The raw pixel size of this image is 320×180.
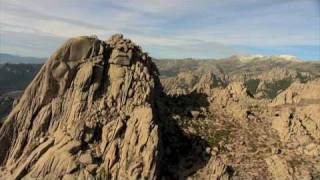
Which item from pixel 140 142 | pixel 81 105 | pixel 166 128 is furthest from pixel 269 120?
pixel 81 105

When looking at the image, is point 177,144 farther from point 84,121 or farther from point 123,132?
point 84,121

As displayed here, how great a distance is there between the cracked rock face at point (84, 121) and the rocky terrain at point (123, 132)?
0.42 feet

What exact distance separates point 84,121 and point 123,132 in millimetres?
5332

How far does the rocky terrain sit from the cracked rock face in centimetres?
13

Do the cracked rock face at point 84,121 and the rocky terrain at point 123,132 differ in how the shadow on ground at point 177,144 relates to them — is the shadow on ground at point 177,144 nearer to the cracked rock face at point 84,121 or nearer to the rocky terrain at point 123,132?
the rocky terrain at point 123,132

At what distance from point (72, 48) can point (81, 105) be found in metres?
7.88

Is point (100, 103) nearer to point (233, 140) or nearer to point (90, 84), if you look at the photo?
point (90, 84)

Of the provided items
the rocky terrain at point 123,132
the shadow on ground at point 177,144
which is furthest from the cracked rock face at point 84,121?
the shadow on ground at point 177,144

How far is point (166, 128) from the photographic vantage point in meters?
70.4

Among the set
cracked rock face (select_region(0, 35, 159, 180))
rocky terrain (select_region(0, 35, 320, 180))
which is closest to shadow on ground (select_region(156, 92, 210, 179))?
rocky terrain (select_region(0, 35, 320, 180))

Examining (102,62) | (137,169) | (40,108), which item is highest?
(102,62)

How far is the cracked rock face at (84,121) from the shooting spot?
59250 millimetres

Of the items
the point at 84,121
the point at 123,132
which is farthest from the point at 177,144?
the point at 84,121

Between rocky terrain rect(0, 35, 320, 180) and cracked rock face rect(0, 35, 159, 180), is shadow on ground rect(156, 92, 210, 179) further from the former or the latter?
cracked rock face rect(0, 35, 159, 180)
